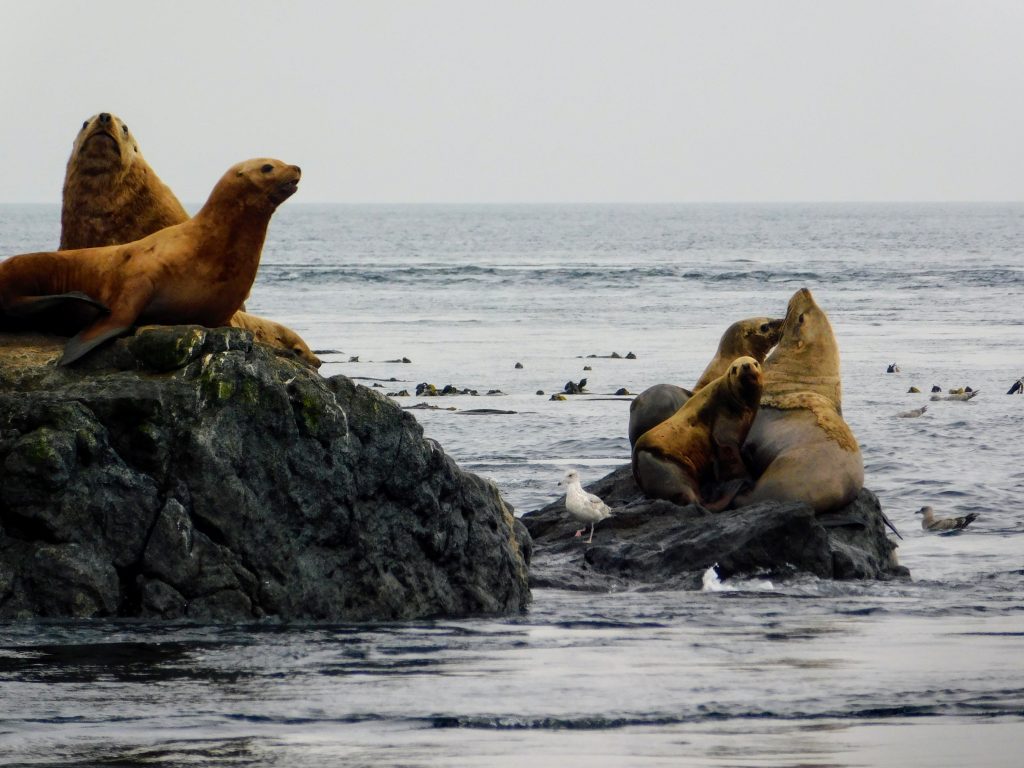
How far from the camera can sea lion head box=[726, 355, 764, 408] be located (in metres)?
10.8

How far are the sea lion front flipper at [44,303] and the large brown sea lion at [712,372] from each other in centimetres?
465

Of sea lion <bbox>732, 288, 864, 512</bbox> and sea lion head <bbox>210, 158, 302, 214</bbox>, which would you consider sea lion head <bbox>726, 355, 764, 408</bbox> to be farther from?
sea lion head <bbox>210, 158, 302, 214</bbox>

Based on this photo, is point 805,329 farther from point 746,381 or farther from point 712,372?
point 746,381

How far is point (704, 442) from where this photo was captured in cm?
1107

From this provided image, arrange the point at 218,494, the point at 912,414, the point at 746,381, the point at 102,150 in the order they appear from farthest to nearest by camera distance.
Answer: the point at 912,414 → the point at 746,381 → the point at 102,150 → the point at 218,494

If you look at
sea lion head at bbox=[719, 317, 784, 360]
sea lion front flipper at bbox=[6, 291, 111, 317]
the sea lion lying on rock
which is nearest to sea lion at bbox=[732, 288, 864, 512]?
sea lion head at bbox=[719, 317, 784, 360]

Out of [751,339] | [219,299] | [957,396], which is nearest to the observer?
[219,299]

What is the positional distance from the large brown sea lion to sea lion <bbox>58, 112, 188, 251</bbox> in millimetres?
4096

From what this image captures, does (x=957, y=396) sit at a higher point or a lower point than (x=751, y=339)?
lower

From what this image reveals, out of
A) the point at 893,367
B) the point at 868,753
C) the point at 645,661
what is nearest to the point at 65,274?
the point at 645,661

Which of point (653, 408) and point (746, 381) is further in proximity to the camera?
point (653, 408)

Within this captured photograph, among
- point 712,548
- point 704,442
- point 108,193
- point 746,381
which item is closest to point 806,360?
point 746,381

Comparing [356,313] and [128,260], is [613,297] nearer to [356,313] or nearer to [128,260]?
[356,313]

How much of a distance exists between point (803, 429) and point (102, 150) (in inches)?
193
